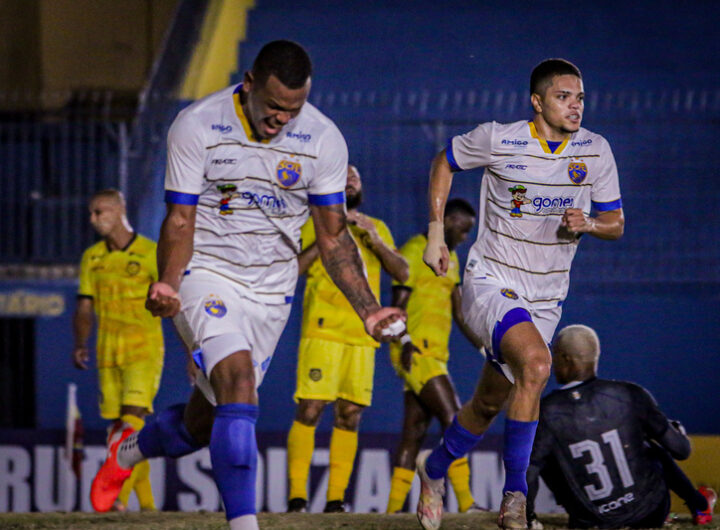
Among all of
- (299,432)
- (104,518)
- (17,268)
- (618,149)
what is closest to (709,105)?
(618,149)

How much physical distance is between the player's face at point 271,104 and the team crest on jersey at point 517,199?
4.76ft

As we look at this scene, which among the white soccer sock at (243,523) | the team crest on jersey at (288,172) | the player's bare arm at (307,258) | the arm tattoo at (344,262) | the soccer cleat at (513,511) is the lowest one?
the soccer cleat at (513,511)

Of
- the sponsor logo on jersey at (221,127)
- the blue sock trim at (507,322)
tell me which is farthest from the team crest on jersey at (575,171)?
the sponsor logo on jersey at (221,127)

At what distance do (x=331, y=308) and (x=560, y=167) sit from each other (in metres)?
2.73

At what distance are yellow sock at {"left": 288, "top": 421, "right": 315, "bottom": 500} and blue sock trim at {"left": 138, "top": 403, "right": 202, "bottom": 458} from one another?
2.14 m

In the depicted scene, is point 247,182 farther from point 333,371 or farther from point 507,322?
point 333,371

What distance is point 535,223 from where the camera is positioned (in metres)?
6.00

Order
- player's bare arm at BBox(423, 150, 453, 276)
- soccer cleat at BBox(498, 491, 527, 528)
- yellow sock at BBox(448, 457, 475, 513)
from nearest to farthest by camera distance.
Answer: soccer cleat at BBox(498, 491, 527, 528)
player's bare arm at BBox(423, 150, 453, 276)
yellow sock at BBox(448, 457, 475, 513)

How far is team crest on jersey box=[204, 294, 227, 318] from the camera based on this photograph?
5012mm

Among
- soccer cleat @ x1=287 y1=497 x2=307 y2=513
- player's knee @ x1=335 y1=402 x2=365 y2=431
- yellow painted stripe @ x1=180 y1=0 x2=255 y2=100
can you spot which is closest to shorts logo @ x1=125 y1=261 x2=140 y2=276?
player's knee @ x1=335 y1=402 x2=365 y2=431

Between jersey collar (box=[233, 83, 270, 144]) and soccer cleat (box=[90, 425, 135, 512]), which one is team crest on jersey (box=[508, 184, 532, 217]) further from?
soccer cleat (box=[90, 425, 135, 512])

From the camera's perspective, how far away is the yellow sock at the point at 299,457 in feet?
26.2

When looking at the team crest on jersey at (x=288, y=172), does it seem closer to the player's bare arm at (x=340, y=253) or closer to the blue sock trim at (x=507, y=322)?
the player's bare arm at (x=340, y=253)

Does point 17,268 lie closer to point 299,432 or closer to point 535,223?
point 299,432
